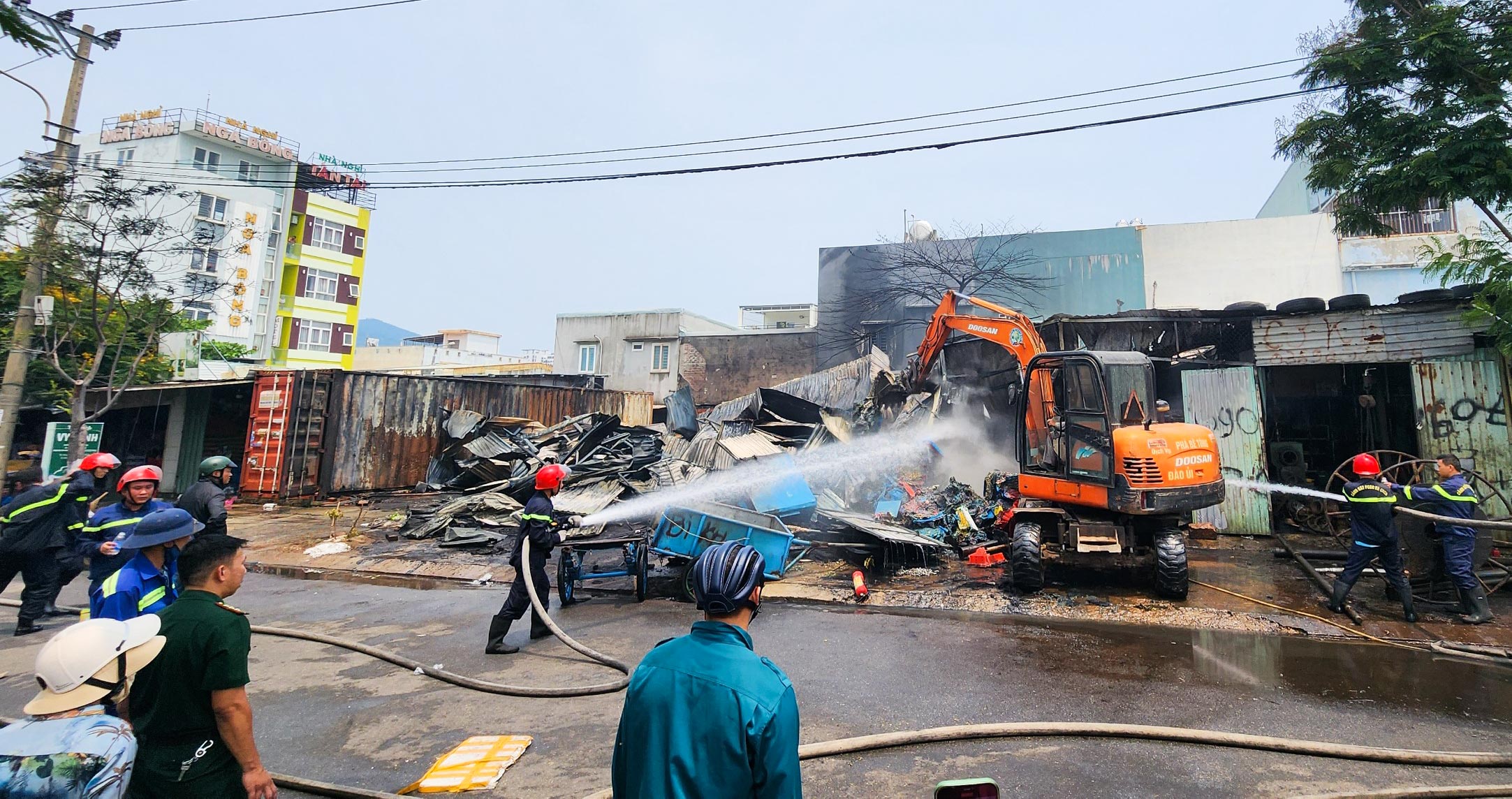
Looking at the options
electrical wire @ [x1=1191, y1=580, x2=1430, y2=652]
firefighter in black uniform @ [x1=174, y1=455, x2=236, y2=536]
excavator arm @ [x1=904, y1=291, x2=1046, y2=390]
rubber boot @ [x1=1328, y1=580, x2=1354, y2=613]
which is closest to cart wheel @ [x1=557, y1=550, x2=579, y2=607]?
firefighter in black uniform @ [x1=174, y1=455, x2=236, y2=536]

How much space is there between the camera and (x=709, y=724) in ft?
5.15

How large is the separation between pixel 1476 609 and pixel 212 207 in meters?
48.7

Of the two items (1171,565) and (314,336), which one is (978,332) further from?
(314,336)

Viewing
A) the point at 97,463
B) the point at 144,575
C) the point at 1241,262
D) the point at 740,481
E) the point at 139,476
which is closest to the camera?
the point at 144,575

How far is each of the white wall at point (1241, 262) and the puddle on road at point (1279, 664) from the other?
21.4 metres

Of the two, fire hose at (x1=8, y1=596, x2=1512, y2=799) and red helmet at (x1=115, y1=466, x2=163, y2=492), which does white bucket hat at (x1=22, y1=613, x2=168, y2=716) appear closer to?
fire hose at (x1=8, y1=596, x2=1512, y2=799)

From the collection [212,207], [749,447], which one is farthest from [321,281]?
[749,447]

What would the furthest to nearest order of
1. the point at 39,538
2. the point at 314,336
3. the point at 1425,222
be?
the point at 314,336
the point at 1425,222
the point at 39,538

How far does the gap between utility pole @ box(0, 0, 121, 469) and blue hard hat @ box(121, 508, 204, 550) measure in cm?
879

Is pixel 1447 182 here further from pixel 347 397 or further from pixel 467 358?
pixel 467 358

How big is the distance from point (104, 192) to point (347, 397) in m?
5.87

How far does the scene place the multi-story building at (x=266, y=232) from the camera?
35.4 metres

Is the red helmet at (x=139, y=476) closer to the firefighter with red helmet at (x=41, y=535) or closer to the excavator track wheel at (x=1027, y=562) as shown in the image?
the firefighter with red helmet at (x=41, y=535)

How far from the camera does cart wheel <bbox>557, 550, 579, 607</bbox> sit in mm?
7777
